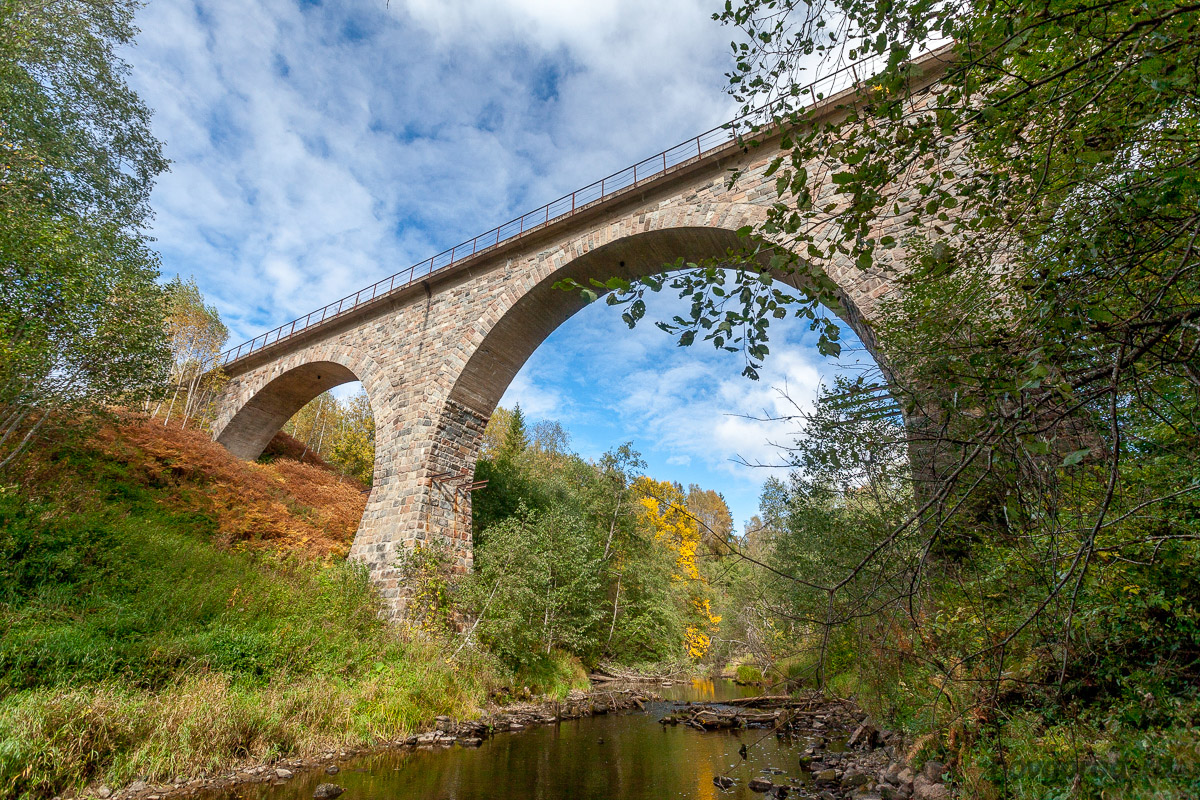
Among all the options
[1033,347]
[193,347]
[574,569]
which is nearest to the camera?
[1033,347]

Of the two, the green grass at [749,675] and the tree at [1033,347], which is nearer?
the tree at [1033,347]

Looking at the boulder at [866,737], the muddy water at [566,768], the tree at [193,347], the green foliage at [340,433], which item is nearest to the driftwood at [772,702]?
the muddy water at [566,768]

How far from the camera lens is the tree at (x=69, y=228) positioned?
7.10 meters

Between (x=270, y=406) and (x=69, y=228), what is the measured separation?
9.37 meters

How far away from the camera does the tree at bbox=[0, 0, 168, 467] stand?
7102 millimetres

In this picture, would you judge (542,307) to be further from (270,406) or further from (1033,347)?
(270,406)

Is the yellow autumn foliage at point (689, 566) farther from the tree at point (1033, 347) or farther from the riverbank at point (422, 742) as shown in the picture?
the tree at point (1033, 347)

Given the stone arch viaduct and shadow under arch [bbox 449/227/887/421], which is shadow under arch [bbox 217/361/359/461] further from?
shadow under arch [bbox 449/227/887/421]

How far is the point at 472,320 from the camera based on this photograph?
11180mm

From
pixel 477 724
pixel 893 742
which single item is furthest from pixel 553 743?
pixel 893 742

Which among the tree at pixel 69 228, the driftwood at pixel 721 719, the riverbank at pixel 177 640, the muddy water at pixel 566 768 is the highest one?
the tree at pixel 69 228

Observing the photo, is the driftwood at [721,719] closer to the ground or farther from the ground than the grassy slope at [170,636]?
closer to the ground

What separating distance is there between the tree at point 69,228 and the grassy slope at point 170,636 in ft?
5.24

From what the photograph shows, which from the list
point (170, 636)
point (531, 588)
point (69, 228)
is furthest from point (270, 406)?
point (170, 636)
